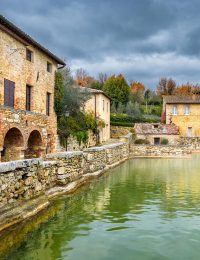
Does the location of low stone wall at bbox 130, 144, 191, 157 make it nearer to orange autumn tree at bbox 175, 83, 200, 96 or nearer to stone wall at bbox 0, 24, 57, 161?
stone wall at bbox 0, 24, 57, 161

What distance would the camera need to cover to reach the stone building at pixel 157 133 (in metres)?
42.2

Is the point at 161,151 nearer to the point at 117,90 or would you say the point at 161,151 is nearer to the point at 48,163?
the point at 48,163

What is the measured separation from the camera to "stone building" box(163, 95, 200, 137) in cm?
4878

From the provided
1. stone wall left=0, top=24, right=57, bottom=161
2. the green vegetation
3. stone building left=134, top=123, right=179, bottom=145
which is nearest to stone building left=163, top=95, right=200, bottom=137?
stone building left=134, top=123, right=179, bottom=145

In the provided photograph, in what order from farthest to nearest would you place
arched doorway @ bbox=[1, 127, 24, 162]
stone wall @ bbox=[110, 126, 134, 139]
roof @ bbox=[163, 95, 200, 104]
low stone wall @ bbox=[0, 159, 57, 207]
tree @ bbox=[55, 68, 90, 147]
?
roof @ bbox=[163, 95, 200, 104]
stone wall @ bbox=[110, 126, 134, 139]
tree @ bbox=[55, 68, 90, 147]
arched doorway @ bbox=[1, 127, 24, 162]
low stone wall @ bbox=[0, 159, 57, 207]

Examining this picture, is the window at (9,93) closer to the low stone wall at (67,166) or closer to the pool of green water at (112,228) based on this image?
the low stone wall at (67,166)

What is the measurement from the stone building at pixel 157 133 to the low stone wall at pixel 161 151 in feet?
24.3

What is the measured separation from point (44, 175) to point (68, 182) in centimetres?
227

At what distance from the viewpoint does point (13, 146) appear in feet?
60.4

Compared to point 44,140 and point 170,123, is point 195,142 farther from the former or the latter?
point 44,140

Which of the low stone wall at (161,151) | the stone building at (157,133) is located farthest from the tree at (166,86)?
the low stone wall at (161,151)

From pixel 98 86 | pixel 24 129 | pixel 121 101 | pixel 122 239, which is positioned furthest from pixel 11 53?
pixel 98 86

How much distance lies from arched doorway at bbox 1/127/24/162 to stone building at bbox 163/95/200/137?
33947mm

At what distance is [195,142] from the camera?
39.8 m
